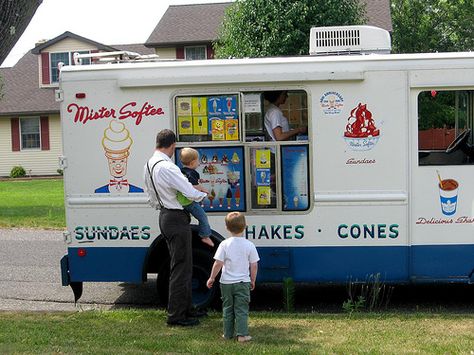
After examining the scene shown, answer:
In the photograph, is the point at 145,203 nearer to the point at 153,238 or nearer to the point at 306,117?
the point at 153,238

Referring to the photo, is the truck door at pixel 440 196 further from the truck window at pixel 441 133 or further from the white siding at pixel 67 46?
the white siding at pixel 67 46

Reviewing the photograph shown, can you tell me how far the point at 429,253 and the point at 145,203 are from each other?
2970mm

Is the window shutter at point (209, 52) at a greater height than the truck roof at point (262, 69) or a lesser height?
greater

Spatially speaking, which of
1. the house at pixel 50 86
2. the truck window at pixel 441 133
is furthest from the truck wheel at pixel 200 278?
the house at pixel 50 86

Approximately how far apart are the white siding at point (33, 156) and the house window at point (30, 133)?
1.28 feet

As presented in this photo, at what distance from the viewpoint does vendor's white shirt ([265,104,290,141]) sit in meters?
7.70

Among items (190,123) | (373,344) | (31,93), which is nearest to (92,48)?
(31,93)

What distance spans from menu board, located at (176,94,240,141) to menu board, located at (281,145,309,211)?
1.85 feet

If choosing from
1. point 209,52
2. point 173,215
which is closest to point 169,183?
point 173,215

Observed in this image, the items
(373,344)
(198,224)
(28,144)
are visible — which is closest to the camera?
(373,344)

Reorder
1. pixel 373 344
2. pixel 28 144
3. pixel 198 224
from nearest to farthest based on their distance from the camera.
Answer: pixel 373 344, pixel 198 224, pixel 28 144

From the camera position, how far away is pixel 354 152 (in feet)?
25.1

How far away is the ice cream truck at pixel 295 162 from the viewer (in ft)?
24.9

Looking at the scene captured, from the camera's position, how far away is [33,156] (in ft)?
111
